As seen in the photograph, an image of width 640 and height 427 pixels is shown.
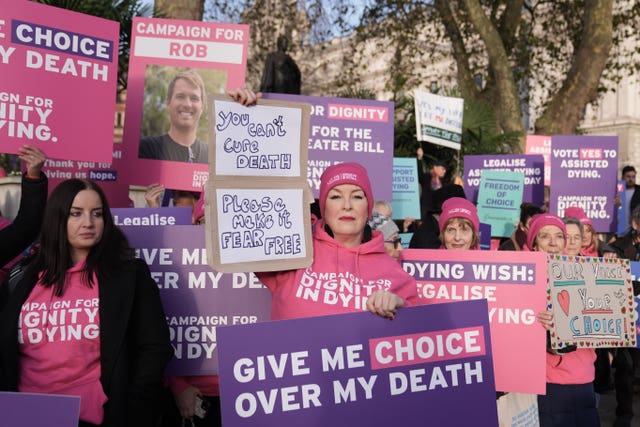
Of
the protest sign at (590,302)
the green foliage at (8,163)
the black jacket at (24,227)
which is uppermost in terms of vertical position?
the green foliage at (8,163)

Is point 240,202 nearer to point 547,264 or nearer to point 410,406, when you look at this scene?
point 410,406

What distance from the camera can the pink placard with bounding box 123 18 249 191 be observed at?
16.6 ft

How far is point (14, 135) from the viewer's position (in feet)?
12.5

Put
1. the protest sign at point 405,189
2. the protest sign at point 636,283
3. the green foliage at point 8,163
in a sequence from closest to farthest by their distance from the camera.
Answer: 1. the protest sign at point 636,283
2. the protest sign at point 405,189
3. the green foliage at point 8,163

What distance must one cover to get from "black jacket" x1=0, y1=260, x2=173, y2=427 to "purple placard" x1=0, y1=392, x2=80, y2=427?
0.76 meters

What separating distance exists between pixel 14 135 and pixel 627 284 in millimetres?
3390

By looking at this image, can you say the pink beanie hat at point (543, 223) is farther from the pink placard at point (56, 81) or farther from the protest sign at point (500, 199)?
the protest sign at point (500, 199)

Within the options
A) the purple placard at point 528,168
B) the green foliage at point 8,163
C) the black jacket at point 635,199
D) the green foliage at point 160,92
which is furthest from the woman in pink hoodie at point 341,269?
the black jacket at point 635,199

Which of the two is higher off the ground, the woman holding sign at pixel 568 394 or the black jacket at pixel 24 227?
the black jacket at pixel 24 227

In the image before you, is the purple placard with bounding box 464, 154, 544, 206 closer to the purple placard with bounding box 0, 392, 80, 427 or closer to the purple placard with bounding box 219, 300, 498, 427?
the purple placard with bounding box 219, 300, 498, 427

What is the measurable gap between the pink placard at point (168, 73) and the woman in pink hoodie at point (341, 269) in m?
1.94

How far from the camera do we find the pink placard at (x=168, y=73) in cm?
505

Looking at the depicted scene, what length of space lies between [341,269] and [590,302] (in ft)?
6.07

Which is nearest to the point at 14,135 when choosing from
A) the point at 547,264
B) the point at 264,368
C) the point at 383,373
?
the point at 264,368
